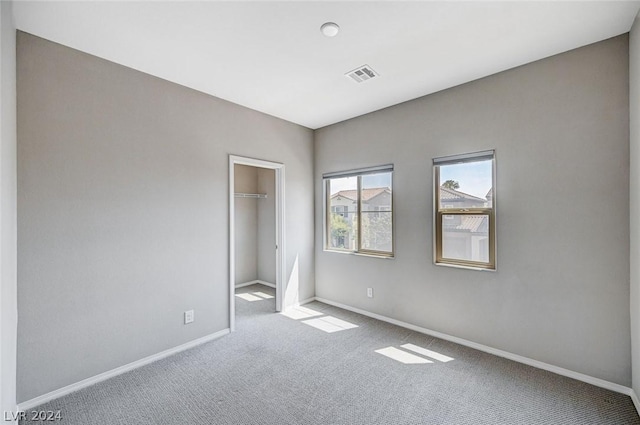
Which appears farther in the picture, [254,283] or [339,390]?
[254,283]

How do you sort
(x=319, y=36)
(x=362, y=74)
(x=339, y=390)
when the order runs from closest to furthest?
1. (x=319, y=36)
2. (x=339, y=390)
3. (x=362, y=74)

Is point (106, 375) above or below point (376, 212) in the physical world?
below

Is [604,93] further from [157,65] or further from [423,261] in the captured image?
[157,65]

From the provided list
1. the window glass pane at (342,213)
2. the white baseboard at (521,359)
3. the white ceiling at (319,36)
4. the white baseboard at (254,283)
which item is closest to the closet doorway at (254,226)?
the white baseboard at (254,283)

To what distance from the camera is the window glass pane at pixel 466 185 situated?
2.90m

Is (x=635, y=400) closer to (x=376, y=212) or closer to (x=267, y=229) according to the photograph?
(x=376, y=212)

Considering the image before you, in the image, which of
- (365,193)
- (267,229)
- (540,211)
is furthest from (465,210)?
(267,229)

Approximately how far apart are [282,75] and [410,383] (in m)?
3.01

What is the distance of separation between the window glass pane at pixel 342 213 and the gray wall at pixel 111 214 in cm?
163

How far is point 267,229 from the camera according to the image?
552 centimetres

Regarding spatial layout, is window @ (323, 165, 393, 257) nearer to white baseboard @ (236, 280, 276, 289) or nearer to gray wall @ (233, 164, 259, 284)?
white baseboard @ (236, 280, 276, 289)

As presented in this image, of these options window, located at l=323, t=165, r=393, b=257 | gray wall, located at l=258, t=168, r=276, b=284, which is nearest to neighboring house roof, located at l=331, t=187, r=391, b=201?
window, located at l=323, t=165, r=393, b=257

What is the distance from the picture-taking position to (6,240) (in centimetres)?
159

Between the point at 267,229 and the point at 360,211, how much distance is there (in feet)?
7.17
